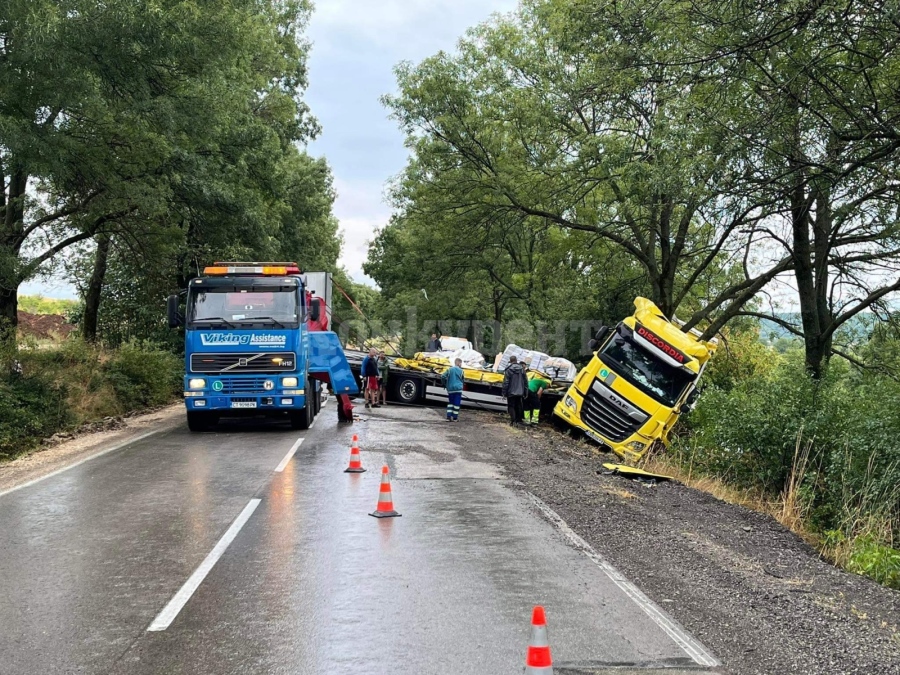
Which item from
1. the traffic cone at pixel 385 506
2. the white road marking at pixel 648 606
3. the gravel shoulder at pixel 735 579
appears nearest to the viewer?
the white road marking at pixel 648 606

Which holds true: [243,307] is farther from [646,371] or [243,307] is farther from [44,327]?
[44,327]

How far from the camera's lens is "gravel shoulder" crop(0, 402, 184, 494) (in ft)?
38.0

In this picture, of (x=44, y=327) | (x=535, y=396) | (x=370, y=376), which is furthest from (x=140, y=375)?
(x=44, y=327)

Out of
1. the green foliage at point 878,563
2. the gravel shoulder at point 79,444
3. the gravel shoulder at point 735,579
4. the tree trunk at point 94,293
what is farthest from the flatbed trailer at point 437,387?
the green foliage at point 878,563

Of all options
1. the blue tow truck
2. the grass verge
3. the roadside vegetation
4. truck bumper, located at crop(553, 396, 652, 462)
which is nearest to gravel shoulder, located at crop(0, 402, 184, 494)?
the blue tow truck

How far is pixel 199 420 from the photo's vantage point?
54.7 feet

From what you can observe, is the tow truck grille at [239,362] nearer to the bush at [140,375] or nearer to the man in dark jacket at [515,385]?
the bush at [140,375]

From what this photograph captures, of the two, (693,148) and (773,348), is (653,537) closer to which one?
(693,148)

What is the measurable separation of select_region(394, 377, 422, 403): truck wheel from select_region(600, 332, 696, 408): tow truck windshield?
8.88 m

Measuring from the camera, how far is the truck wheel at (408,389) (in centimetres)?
2641

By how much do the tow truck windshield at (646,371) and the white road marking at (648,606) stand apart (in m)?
10.2

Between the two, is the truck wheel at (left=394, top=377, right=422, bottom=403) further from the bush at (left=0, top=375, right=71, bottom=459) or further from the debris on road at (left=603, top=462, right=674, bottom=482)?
the debris on road at (left=603, top=462, right=674, bottom=482)

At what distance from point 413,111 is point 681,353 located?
38.7 feet

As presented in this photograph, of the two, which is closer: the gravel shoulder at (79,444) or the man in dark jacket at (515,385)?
the gravel shoulder at (79,444)
